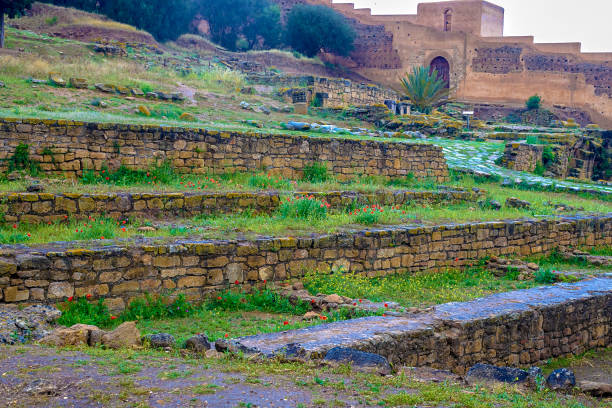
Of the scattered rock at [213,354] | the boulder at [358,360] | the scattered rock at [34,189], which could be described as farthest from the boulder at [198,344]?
the scattered rock at [34,189]

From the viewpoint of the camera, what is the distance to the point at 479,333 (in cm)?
619

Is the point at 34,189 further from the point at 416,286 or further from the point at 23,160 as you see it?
the point at 416,286

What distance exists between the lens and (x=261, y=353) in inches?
186

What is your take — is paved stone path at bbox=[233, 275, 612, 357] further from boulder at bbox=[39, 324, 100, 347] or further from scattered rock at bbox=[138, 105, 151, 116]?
scattered rock at bbox=[138, 105, 151, 116]

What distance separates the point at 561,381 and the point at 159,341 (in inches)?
124

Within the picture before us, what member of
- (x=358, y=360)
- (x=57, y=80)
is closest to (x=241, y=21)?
(x=57, y=80)

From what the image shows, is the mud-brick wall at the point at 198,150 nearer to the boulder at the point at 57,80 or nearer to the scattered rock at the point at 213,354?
the boulder at the point at 57,80

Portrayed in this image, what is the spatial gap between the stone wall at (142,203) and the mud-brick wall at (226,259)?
2.17m

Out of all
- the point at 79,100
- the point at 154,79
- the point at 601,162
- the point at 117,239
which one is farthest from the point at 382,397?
the point at 601,162

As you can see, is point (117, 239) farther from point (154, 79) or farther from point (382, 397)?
point (154, 79)

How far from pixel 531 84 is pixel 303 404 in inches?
1443

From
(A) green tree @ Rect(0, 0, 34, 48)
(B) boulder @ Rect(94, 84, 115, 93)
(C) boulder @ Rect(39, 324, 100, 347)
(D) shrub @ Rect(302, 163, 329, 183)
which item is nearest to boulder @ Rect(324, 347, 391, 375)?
(C) boulder @ Rect(39, 324, 100, 347)

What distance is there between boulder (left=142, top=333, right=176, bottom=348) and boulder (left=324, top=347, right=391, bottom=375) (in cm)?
130

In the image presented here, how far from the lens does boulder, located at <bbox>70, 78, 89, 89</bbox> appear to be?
1673 centimetres
